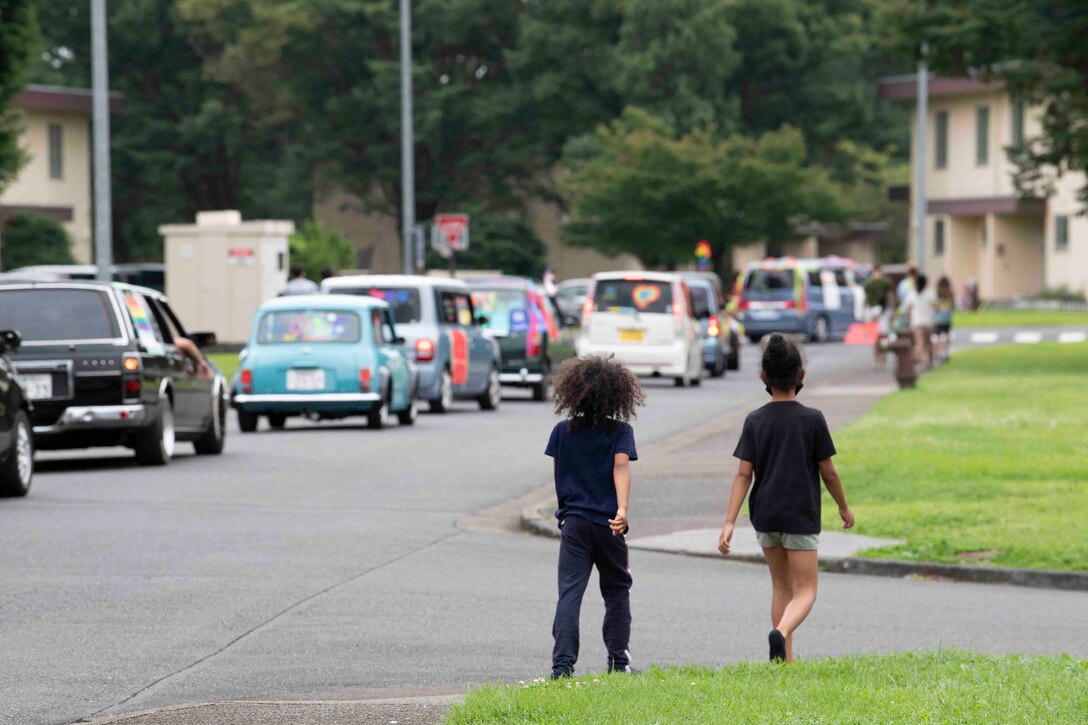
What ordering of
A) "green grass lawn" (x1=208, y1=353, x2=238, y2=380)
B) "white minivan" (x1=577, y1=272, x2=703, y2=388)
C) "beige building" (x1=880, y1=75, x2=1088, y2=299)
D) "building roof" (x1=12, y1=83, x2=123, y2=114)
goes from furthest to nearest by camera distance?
"beige building" (x1=880, y1=75, x2=1088, y2=299) < "building roof" (x1=12, y1=83, x2=123, y2=114) < "white minivan" (x1=577, y1=272, x2=703, y2=388) < "green grass lawn" (x1=208, y1=353, x2=238, y2=380)

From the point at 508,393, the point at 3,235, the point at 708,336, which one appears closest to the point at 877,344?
the point at 708,336

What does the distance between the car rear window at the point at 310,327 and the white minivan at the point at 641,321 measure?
11212 mm

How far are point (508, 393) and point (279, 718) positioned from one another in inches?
1099

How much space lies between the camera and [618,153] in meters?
64.1

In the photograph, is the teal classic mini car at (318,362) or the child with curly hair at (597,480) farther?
the teal classic mini car at (318,362)

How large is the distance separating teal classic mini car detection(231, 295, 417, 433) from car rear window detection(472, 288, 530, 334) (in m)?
7.24

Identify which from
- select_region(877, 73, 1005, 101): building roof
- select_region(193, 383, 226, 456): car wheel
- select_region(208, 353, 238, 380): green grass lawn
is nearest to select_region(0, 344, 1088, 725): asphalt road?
select_region(193, 383, 226, 456): car wheel

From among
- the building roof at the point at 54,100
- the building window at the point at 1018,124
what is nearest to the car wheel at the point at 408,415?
the building roof at the point at 54,100

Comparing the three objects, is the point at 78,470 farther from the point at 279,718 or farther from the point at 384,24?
the point at 384,24

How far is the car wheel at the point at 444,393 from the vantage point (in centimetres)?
2836

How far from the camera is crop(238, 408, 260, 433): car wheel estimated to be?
25.1 metres

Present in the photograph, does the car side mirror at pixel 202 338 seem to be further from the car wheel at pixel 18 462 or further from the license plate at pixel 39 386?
the car wheel at pixel 18 462

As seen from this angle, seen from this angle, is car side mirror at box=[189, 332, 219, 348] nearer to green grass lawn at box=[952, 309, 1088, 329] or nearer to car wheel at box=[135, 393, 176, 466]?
car wheel at box=[135, 393, 176, 466]

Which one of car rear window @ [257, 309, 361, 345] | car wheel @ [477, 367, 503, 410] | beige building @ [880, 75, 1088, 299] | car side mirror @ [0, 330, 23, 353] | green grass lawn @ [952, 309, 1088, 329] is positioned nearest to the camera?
car side mirror @ [0, 330, 23, 353]
